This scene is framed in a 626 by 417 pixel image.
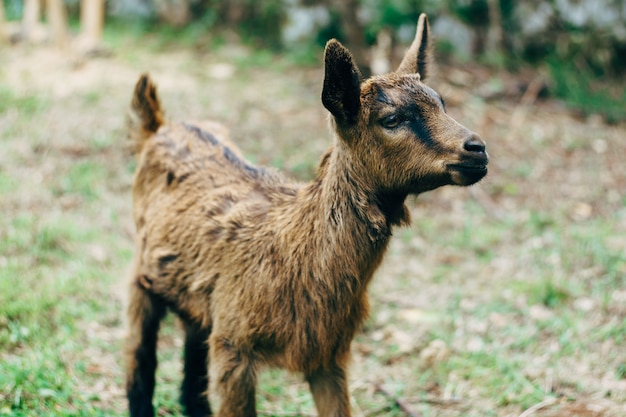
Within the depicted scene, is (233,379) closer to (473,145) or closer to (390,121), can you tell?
(390,121)

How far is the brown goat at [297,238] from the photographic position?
347 cm

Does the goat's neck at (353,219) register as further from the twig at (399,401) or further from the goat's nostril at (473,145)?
the twig at (399,401)

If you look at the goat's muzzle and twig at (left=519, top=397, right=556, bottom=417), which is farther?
twig at (left=519, top=397, right=556, bottom=417)

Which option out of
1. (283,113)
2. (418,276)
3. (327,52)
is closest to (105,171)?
(283,113)

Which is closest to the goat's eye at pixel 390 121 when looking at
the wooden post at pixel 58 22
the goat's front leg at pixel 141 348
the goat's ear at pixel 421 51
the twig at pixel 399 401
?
the goat's ear at pixel 421 51

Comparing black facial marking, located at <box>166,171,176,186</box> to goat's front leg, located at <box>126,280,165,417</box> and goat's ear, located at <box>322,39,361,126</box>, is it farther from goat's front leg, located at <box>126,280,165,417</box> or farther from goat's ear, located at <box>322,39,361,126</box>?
goat's ear, located at <box>322,39,361,126</box>

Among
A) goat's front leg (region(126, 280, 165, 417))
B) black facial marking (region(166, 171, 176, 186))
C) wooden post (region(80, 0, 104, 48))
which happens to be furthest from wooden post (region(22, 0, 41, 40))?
goat's front leg (region(126, 280, 165, 417))

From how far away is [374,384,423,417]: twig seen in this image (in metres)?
4.70

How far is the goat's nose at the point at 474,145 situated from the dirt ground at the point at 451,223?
2.11 metres

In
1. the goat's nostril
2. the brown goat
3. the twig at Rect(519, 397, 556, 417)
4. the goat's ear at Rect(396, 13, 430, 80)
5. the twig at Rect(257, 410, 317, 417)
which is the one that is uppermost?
the goat's ear at Rect(396, 13, 430, 80)

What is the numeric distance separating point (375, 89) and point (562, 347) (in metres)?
2.98

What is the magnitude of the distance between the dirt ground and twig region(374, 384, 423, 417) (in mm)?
15

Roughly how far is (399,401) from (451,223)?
3.20 meters

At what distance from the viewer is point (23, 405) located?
424 cm
